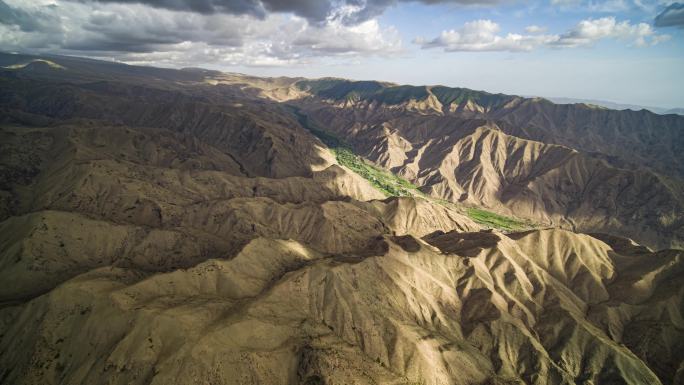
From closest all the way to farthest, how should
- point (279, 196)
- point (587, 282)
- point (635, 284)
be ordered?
point (635, 284) < point (587, 282) < point (279, 196)

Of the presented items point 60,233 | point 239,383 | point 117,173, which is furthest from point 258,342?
point 117,173

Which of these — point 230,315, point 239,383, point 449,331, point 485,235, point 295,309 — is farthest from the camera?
point 485,235

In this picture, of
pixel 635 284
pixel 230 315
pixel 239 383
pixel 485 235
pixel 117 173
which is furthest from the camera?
pixel 117 173

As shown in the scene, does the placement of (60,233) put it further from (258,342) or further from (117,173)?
(258,342)

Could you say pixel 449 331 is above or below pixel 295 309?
below

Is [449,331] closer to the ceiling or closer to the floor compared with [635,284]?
closer to the floor

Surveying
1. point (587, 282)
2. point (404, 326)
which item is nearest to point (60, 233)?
point (404, 326)

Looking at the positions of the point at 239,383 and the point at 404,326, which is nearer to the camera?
the point at 239,383

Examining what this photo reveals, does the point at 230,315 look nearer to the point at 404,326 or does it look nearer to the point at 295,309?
the point at 295,309

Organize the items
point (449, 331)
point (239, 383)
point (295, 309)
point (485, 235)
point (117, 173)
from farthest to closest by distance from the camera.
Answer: point (117, 173)
point (485, 235)
point (449, 331)
point (295, 309)
point (239, 383)
